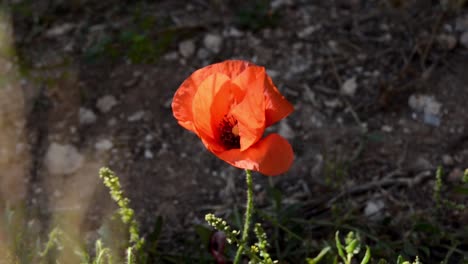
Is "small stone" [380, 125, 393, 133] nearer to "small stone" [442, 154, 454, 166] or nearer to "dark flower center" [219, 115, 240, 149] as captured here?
"small stone" [442, 154, 454, 166]

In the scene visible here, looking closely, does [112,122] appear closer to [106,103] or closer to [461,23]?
[106,103]

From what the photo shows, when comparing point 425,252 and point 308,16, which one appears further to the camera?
point 308,16

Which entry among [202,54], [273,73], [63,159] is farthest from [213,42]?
[63,159]

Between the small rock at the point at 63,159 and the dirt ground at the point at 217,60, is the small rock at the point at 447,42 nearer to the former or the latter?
the dirt ground at the point at 217,60

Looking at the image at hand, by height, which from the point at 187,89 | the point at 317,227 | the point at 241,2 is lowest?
the point at 317,227

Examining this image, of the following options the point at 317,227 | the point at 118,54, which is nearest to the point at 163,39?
the point at 118,54

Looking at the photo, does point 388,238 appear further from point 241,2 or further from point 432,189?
point 241,2

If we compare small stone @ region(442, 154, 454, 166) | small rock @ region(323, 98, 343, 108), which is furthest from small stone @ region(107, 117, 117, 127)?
small stone @ region(442, 154, 454, 166)
